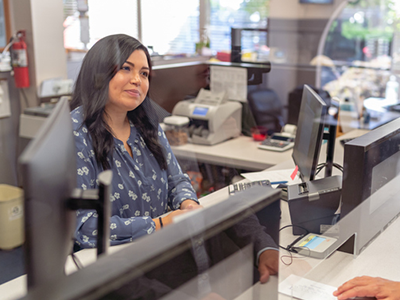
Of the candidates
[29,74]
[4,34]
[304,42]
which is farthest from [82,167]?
[304,42]

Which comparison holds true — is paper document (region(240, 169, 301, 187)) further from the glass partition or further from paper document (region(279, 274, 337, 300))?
paper document (region(279, 274, 337, 300))

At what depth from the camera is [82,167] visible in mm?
1341

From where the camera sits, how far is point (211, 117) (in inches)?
104

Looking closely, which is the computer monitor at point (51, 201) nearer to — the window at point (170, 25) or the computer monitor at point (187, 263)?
the computer monitor at point (187, 263)

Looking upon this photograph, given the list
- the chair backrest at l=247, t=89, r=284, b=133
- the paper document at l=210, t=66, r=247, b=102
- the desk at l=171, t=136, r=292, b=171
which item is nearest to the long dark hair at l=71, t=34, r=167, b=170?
the desk at l=171, t=136, r=292, b=171

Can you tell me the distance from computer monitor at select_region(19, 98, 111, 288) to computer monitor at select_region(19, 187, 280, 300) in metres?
0.05

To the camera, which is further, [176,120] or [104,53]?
[176,120]

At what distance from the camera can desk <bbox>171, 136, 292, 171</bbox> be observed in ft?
7.68

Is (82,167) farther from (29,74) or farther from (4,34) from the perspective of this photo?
(4,34)

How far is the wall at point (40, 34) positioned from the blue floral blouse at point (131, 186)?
5.16 ft

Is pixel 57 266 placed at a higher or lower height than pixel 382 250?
higher

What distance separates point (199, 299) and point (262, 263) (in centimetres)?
15

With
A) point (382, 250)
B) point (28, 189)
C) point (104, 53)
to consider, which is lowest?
point (382, 250)

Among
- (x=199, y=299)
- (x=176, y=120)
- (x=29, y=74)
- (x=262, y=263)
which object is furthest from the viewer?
(x=29, y=74)
